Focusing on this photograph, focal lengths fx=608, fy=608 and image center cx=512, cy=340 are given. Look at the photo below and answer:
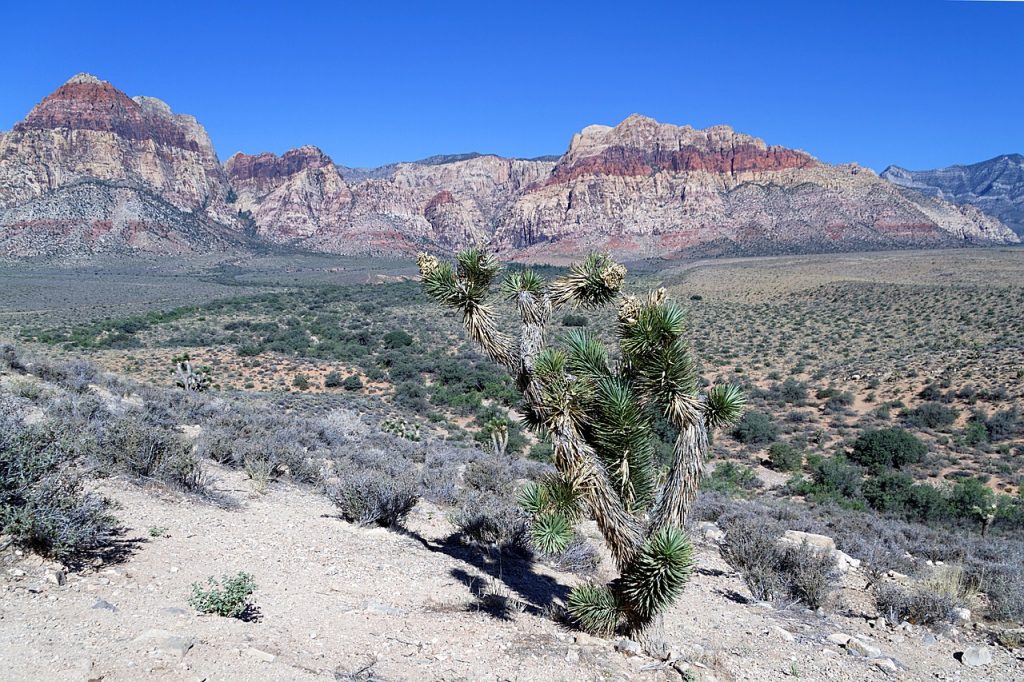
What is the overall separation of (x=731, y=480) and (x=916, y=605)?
337 inches

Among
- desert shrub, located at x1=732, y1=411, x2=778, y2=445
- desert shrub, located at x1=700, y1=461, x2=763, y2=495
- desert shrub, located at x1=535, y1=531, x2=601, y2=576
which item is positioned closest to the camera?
desert shrub, located at x1=535, y1=531, x2=601, y2=576

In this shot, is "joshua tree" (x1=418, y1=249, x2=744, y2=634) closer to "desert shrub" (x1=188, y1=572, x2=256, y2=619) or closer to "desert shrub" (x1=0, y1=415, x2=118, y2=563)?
"desert shrub" (x1=188, y1=572, x2=256, y2=619)

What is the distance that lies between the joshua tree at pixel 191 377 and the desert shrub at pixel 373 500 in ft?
41.5

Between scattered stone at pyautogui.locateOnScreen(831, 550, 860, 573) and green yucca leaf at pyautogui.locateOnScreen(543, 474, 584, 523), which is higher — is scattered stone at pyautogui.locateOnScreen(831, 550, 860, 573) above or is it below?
below

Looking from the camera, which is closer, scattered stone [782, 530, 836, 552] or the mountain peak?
scattered stone [782, 530, 836, 552]

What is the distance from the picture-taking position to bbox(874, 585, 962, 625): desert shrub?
22.7 feet

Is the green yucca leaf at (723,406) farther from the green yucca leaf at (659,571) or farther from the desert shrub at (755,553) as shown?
the desert shrub at (755,553)

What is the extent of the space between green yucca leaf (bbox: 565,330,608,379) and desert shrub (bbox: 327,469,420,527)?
3.72 meters

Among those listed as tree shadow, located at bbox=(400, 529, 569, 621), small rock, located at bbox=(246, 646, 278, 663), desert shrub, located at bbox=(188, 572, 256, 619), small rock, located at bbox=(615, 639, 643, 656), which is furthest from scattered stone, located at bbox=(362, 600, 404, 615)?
small rock, located at bbox=(615, 639, 643, 656)

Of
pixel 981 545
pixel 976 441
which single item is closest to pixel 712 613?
pixel 981 545

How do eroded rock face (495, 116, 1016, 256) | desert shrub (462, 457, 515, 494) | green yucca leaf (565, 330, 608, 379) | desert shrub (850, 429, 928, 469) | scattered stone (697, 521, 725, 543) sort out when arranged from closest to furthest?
green yucca leaf (565, 330, 608, 379)
scattered stone (697, 521, 725, 543)
desert shrub (462, 457, 515, 494)
desert shrub (850, 429, 928, 469)
eroded rock face (495, 116, 1016, 256)

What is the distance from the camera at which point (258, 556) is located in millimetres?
6488

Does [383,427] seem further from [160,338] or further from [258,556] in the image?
[160,338]

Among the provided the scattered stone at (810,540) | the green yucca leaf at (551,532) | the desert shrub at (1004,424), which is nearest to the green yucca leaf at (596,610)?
the green yucca leaf at (551,532)
